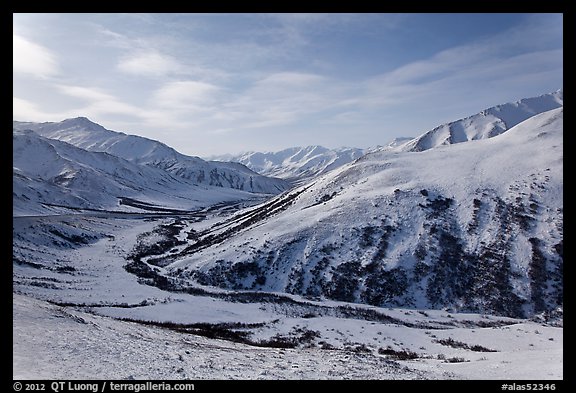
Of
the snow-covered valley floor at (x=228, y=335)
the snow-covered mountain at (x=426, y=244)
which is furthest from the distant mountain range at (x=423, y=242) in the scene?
the snow-covered valley floor at (x=228, y=335)

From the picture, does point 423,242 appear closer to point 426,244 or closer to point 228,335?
point 426,244

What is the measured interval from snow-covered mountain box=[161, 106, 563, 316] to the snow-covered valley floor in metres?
4.09

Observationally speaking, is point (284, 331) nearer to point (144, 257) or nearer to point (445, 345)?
point (445, 345)

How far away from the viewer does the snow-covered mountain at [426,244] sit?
40.9 meters

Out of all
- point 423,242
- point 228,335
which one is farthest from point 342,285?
point 228,335

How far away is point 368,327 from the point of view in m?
31.8

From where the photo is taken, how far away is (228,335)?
2870 centimetres

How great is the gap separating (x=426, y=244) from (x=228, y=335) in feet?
104

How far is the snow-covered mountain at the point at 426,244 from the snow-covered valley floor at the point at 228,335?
4.09 m

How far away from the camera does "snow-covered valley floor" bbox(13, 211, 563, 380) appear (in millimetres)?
14766
